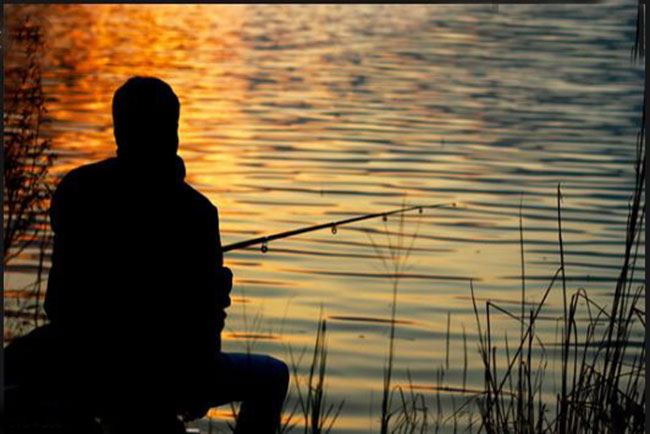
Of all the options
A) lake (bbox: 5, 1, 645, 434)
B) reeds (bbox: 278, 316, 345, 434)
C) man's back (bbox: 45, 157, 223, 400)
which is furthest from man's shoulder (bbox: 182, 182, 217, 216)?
lake (bbox: 5, 1, 645, 434)

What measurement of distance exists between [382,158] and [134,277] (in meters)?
10.6

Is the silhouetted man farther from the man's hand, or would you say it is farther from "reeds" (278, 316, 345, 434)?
"reeds" (278, 316, 345, 434)

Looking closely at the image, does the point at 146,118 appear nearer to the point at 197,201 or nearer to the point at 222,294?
the point at 197,201

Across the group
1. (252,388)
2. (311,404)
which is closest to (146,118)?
(252,388)

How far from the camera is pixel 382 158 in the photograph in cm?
1452

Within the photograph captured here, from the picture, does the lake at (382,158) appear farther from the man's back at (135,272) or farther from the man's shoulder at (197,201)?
the man's shoulder at (197,201)

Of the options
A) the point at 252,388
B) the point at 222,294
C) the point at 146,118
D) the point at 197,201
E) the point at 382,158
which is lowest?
the point at 382,158

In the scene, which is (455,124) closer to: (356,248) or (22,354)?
(356,248)

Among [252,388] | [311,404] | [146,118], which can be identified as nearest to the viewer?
[146,118]

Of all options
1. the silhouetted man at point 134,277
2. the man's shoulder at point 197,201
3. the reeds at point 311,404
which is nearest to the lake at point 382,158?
the reeds at point 311,404

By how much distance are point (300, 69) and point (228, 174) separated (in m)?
9.67

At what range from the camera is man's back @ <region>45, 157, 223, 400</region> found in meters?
3.97

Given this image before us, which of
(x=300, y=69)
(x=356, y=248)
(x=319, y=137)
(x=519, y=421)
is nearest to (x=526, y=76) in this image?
(x=300, y=69)

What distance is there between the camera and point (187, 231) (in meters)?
3.96
